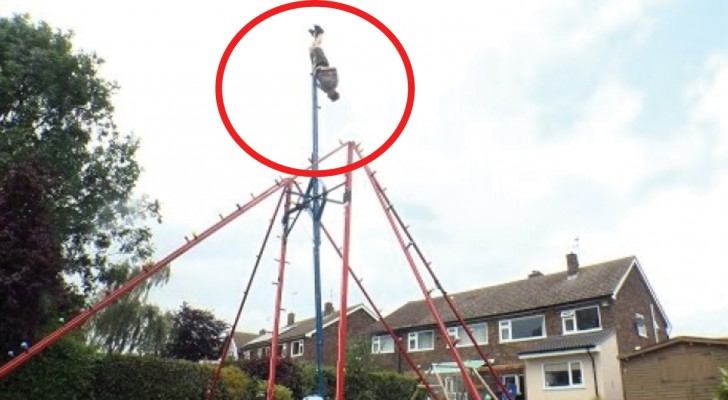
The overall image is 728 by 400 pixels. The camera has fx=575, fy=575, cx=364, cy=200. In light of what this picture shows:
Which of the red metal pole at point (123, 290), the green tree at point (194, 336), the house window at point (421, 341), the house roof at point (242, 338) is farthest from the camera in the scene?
the house roof at point (242, 338)

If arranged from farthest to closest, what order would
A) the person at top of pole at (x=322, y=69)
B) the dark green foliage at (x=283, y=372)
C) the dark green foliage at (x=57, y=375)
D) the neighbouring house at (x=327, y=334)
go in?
the neighbouring house at (x=327, y=334) < the dark green foliage at (x=283, y=372) < the dark green foliage at (x=57, y=375) < the person at top of pole at (x=322, y=69)

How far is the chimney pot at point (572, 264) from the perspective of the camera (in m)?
41.7

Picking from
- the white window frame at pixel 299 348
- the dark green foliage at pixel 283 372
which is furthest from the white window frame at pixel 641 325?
the white window frame at pixel 299 348

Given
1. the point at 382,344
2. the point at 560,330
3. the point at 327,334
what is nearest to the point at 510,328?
the point at 560,330

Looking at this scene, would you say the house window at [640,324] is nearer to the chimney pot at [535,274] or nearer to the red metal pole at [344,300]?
the chimney pot at [535,274]

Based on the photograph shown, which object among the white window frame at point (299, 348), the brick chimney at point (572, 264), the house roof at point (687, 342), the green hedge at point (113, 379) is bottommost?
the green hedge at point (113, 379)

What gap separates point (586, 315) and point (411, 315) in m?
18.0

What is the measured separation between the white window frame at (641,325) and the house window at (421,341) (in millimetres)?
15093

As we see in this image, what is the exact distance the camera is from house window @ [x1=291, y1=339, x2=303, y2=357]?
181ft

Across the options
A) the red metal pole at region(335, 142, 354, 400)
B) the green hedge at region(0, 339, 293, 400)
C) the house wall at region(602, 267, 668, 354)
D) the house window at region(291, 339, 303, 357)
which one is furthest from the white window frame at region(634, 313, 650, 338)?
the red metal pole at region(335, 142, 354, 400)

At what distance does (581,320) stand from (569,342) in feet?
8.81

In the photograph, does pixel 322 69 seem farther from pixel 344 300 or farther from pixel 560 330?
pixel 560 330

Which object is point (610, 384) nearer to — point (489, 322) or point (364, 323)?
point (489, 322)

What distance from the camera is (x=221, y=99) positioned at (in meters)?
9.97
